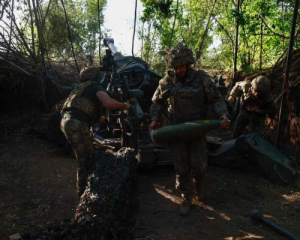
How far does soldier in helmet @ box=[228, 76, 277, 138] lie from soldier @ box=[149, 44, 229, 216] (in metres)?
2.11

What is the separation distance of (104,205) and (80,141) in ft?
3.82

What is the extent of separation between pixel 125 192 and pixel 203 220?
0.96 meters

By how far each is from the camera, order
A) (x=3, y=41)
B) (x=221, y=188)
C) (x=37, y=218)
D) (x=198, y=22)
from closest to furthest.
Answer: (x=37, y=218)
(x=221, y=188)
(x=3, y=41)
(x=198, y=22)

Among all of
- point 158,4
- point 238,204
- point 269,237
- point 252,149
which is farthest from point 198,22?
point 269,237

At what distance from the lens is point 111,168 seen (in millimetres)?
3561

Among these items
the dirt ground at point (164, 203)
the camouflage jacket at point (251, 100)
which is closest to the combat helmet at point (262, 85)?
the camouflage jacket at point (251, 100)

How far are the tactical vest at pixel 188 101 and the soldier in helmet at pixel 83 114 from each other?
2.39ft

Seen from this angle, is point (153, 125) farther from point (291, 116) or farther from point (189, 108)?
point (291, 116)

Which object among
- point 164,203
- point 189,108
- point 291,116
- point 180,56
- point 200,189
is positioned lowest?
point 164,203

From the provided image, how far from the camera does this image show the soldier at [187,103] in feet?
11.5

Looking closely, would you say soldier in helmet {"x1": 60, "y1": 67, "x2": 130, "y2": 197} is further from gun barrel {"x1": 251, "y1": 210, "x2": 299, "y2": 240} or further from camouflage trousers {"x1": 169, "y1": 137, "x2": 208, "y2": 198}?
gun barrel {"x1": 251, "y1": 210, "x2": 299, "y2": 240}

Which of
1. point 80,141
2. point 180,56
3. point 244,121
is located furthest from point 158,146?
point 244,121

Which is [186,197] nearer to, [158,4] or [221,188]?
[221,188]

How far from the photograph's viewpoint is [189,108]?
3.60 meters
